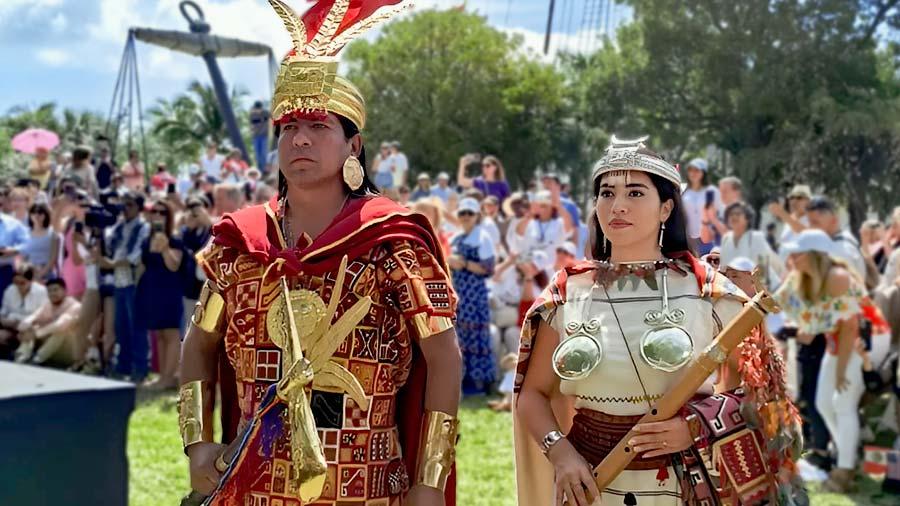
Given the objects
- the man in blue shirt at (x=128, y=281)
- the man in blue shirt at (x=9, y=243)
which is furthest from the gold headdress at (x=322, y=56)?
the man in blue shirt at (x=9, y=243)

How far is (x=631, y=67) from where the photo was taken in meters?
38.0

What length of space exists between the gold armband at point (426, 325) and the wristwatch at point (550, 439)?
0.47 metres

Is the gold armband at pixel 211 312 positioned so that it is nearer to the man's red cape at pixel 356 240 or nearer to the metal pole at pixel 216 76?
the man's red cape at pixel 356 240

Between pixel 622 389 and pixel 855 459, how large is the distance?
14.8ft

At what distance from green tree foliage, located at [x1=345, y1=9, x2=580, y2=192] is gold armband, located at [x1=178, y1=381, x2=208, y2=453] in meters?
37.8

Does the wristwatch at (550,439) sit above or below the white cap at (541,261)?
below

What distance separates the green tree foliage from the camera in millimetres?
41125

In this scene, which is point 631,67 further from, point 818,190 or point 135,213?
point 135,213

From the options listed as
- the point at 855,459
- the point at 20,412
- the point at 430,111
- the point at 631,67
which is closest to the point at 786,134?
the point at 631,67

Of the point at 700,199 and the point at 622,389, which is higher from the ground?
the point at 700,199

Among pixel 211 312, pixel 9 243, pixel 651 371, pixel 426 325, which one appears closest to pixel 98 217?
pixel 9 243

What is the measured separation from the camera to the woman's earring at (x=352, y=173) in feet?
9.70

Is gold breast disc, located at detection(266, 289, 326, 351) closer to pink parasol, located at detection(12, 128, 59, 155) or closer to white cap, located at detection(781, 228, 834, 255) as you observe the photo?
white cap, located at detection(781, 228, 834, 255)

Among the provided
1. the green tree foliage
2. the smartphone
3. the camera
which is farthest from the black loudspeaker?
the green tree foliage
